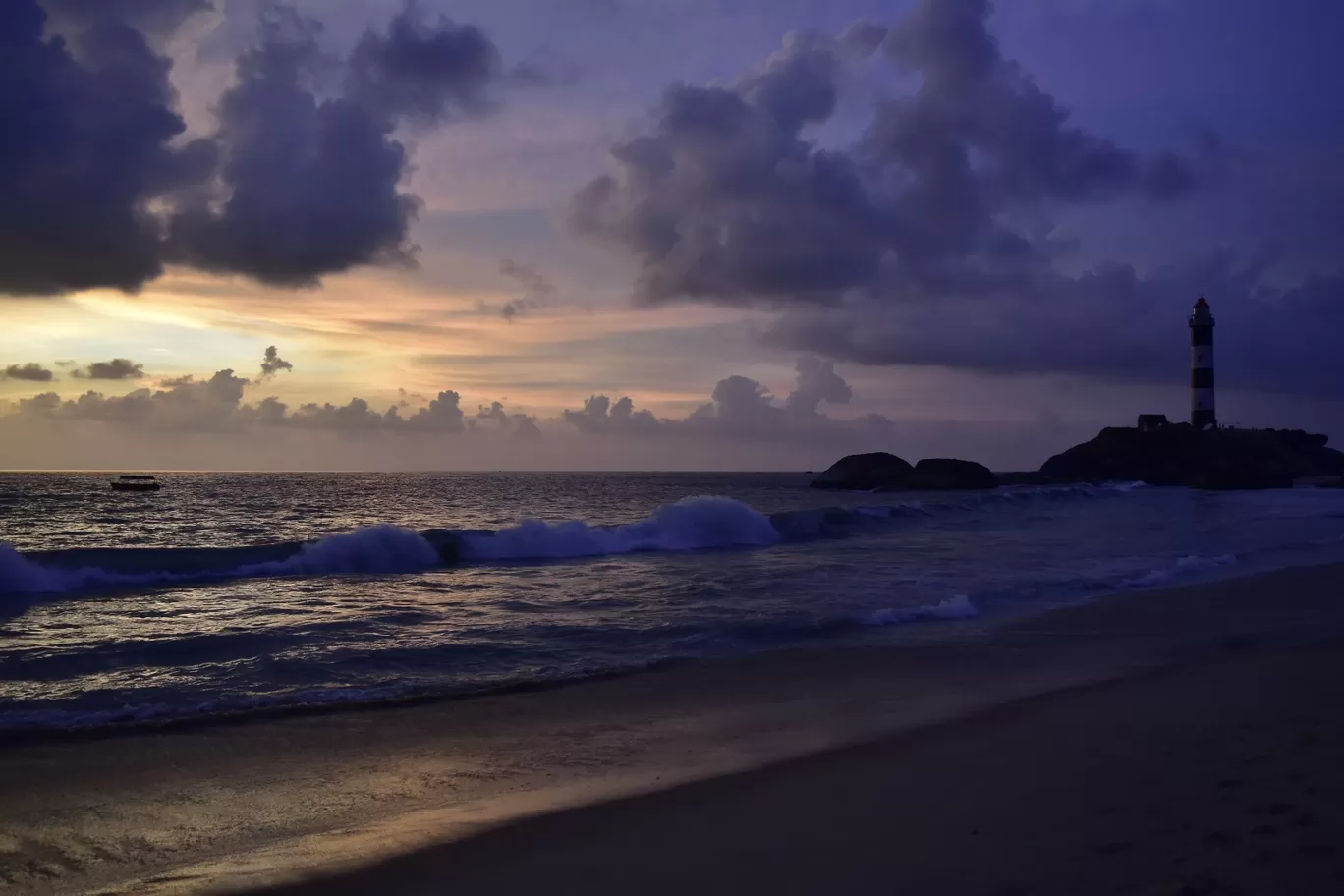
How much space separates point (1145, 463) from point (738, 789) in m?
92.0

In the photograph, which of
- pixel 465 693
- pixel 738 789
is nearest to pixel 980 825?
pixel 738 789

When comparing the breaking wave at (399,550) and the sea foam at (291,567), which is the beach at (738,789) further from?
the breaking wave at (399,550)

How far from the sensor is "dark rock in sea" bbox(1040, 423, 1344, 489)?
7418cm

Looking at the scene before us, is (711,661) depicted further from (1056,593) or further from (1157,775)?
(1056,593)

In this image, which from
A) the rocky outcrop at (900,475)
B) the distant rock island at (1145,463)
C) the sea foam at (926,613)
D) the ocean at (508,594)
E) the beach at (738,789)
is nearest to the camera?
the beach at (738,789)

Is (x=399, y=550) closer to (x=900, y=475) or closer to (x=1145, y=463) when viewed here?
(x=900, y=475)

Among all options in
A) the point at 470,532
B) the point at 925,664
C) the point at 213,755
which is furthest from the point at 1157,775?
the point at 470,532

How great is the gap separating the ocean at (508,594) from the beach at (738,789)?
1.35 meters

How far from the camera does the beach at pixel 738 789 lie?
452cm

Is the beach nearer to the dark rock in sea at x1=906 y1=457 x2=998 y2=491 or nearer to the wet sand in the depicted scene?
the wet sand

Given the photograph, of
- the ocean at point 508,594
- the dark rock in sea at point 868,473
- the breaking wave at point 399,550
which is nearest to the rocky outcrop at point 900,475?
the dark rock in sea at point 868,473

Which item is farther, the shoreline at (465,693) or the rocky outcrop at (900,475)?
the rocky outcrop at (900,475)

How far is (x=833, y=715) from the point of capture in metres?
7.95

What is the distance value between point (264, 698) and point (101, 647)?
4.28 meters
